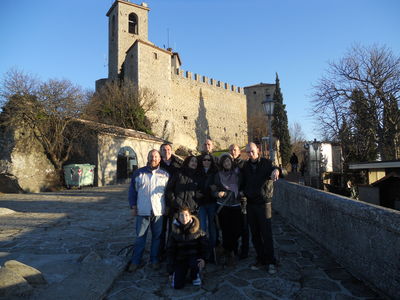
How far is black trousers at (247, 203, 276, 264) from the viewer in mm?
3396

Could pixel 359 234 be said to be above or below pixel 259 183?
below

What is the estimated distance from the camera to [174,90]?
34.8 metres

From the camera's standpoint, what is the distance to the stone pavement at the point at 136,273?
2727mm

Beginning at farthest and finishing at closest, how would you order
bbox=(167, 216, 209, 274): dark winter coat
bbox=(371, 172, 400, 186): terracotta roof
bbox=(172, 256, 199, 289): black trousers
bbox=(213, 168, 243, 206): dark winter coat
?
bbox=(371, 172, 400, 186): terracotta roof, bbox=(213, 168, 243, 206): dark winter coat, bbox=(167, 216, 209, 274): dark winter coat, bbox=(172, 256, 199, 289): black trousers

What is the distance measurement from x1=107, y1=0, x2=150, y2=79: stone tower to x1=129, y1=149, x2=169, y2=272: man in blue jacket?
28.9 meters

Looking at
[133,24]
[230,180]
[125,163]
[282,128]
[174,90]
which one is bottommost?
[230,180]

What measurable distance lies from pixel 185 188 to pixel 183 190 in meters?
0.04

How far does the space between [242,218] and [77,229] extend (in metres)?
3.77

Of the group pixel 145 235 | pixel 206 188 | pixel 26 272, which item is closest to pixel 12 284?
pixel 26 272

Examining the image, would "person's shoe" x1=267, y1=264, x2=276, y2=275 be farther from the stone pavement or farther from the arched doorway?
the arched doorway

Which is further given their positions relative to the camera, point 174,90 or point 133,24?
point 174,90

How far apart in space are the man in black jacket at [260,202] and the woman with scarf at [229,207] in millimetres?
155

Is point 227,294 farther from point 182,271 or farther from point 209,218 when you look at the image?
point 209,218

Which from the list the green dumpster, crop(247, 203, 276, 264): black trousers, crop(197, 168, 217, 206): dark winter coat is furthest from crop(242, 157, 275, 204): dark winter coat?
the green dumpster
